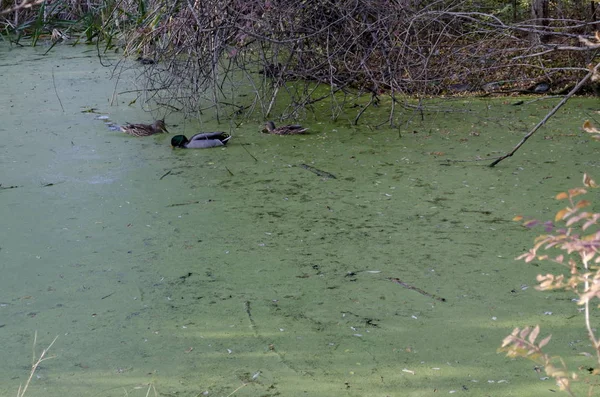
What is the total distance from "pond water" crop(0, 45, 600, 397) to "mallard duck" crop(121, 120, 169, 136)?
0.07 m

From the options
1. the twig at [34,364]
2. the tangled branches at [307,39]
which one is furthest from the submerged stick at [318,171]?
the twig at [34,364]

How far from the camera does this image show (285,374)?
2.11 metres

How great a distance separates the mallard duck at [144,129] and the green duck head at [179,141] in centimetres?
37

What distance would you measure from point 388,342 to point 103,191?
6.35 feet

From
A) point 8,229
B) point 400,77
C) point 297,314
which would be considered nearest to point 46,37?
point 400,77

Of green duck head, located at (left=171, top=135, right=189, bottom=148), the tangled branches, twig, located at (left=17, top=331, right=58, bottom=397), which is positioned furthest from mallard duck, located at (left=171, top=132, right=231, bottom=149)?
twig, located at (left=17, top=331, right=58, bottom=397)

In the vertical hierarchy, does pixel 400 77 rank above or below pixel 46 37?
above

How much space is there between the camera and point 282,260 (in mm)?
2865

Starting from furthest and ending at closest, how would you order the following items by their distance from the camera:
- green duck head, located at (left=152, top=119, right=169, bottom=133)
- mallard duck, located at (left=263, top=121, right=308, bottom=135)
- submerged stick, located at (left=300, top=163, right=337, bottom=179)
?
1. green duck head, located at (left=152, top=119, right=169, bottom=133)
2. mallard duck, located at (left=263, top=121, right=308, bottom=135)
3. submerged stick, located at (left=300, top=163, right=337, bottom=179)

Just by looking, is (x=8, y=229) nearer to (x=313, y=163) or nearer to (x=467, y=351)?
(x=313, y=163)

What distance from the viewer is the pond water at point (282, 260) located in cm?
214

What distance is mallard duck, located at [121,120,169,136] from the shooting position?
4719mm

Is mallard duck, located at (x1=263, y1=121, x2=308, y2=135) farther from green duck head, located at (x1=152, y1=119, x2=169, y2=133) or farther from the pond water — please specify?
green duck head, located at (x1=152, y1=119, x2=169, y2=133)

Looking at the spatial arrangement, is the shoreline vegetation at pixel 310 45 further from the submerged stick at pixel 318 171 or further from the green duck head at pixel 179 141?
the submerged stick at pixel 318 171
